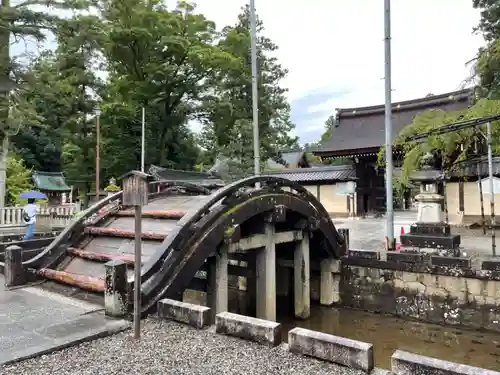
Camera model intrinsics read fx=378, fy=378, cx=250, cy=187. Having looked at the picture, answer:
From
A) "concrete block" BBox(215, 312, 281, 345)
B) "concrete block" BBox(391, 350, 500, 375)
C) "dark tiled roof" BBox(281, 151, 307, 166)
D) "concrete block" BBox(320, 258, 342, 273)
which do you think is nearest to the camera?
"concrete block" BBox(391, 350, 500, 375)

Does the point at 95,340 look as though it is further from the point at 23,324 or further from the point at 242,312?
the point at 242,312

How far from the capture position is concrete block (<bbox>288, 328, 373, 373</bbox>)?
3785 mm

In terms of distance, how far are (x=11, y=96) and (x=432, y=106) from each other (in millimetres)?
22423

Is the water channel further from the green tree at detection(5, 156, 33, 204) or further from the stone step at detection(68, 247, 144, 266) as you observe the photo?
the green tree at detection(5, 156, 33, 204)

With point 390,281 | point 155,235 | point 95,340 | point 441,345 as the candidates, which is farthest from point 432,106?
point 95,340

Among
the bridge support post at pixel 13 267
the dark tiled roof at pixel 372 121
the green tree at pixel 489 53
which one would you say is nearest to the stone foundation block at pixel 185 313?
the bridge support post at pixel 13 267

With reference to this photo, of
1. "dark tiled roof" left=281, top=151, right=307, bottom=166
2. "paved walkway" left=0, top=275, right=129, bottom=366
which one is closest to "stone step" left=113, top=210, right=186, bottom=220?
"paved walkway" left=0, top=275, right=129, bottom=366

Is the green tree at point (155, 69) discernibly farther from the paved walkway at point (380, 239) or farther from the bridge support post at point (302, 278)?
the bridge support post at point (302, 278)

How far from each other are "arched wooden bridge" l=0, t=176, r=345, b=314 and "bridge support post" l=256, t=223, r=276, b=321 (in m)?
0.35

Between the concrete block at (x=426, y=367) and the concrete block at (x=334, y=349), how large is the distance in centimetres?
28

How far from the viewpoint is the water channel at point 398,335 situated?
7.51m

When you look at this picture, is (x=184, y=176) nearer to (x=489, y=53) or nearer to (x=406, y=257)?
(x=406, y=257)

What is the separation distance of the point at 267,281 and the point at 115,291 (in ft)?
13.7

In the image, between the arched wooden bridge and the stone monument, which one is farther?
the stone monument
